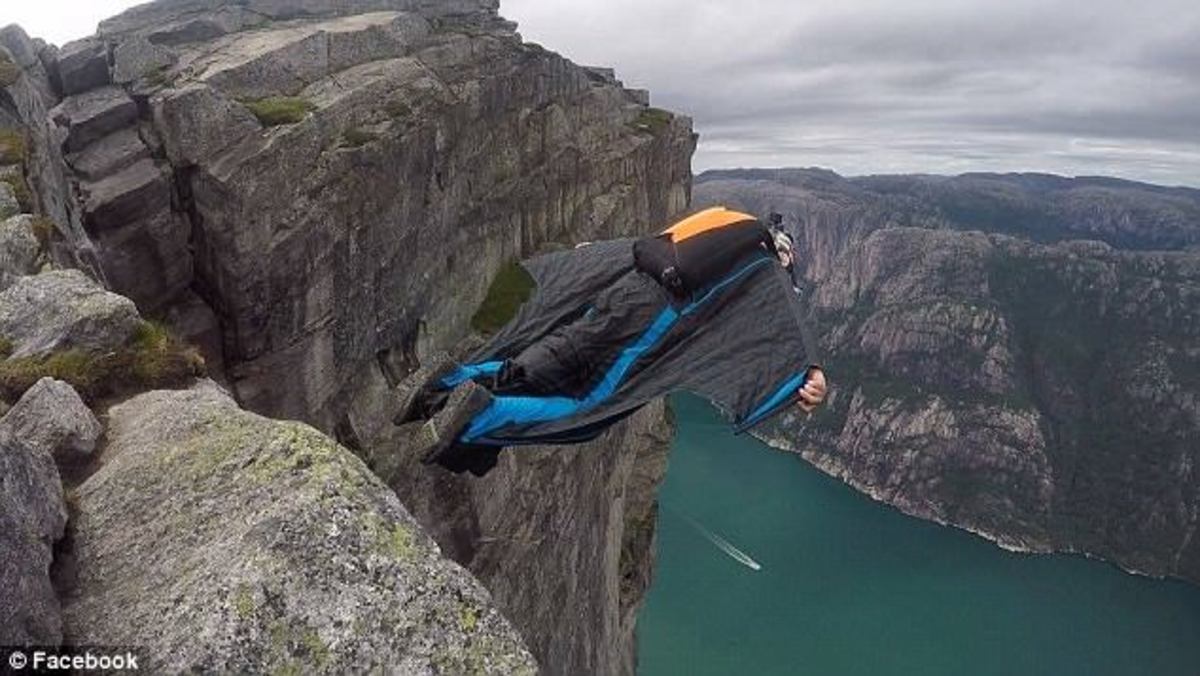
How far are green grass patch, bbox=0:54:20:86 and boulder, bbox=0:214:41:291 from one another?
876 centimetres

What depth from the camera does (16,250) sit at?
41.2 ft

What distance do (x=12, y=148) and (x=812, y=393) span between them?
16337 mm

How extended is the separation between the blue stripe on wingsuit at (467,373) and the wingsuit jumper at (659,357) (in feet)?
0.06

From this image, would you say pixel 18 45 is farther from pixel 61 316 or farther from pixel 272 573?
pixel 272 573

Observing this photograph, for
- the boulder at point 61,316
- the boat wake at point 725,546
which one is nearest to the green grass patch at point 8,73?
the boulder at point 61,316

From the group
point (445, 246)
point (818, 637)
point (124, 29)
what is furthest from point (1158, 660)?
point (124, 29)

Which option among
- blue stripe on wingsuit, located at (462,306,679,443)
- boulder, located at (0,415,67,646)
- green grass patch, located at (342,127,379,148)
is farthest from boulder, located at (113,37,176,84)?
boulder, located at (0,415,67,646)

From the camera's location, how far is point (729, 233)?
1071 centimetres

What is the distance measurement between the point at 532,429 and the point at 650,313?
2.13 meters

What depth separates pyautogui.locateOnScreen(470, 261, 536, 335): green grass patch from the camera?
36.1 meters

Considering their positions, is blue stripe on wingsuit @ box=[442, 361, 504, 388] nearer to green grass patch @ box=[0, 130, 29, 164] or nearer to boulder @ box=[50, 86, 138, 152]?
green grass patch @ box=[0, 130, 29, 164]

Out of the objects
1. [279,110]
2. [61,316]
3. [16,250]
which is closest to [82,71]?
[279,110]

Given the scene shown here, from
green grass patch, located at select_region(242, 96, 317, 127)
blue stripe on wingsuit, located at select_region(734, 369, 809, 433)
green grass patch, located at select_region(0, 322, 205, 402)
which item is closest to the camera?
green grass patch, located at select_region(0, 322, 205, 402)

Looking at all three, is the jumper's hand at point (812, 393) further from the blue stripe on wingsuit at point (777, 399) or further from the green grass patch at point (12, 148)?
the green grass patch at point (12, 148)
